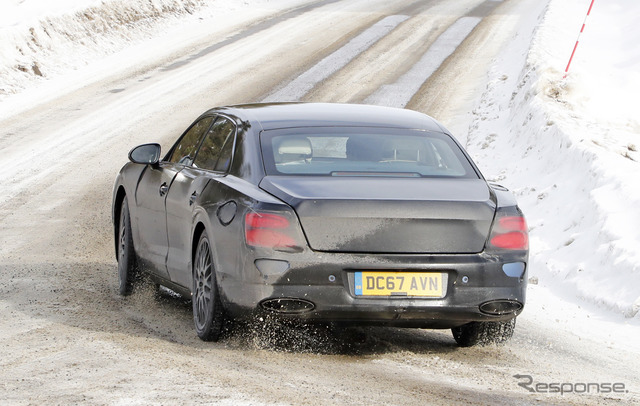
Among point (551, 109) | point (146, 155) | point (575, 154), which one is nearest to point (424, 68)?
point (551, 109)

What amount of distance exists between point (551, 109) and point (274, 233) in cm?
960

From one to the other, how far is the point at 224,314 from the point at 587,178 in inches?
233

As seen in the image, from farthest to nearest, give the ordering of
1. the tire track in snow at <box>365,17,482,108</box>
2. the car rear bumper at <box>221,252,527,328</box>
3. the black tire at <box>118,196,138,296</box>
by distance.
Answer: the tire track in snow at <box>365,17,482,108</box> < the black tire at <box>118,196,138,296</box> < the car rear bumper at <box>221,252,527,328</box>

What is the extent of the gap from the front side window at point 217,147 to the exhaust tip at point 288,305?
44.2 inches

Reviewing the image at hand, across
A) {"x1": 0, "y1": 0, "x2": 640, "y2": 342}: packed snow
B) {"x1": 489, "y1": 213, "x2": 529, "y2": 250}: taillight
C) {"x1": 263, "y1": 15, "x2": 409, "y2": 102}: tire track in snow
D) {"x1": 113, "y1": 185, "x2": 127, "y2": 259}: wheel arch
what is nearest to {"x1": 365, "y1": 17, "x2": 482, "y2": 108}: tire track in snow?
{"x1": 0, "y1": 0, "x2": 640, "y2": 342}: packed snow

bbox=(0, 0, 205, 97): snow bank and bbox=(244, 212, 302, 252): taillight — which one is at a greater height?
bbox=(244, 212, 302, 252): taillight

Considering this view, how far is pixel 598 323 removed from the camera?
767cm

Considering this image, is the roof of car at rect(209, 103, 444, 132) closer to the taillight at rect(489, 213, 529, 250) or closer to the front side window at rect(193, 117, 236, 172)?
the front side window at rect(193, 117, 236, 172)

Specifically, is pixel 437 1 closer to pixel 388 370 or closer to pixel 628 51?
pixel 628 51

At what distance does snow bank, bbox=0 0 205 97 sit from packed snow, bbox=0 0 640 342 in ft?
0.11

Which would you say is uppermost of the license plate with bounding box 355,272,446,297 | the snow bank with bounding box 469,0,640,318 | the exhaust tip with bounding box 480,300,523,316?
the license plate with bounding box 355,272,446,297

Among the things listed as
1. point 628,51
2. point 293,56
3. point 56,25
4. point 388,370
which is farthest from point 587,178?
point 56,25

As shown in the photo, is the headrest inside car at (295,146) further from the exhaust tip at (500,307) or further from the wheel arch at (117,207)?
the wheel arch at (117,207)

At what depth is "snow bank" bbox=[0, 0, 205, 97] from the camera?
22.4m
